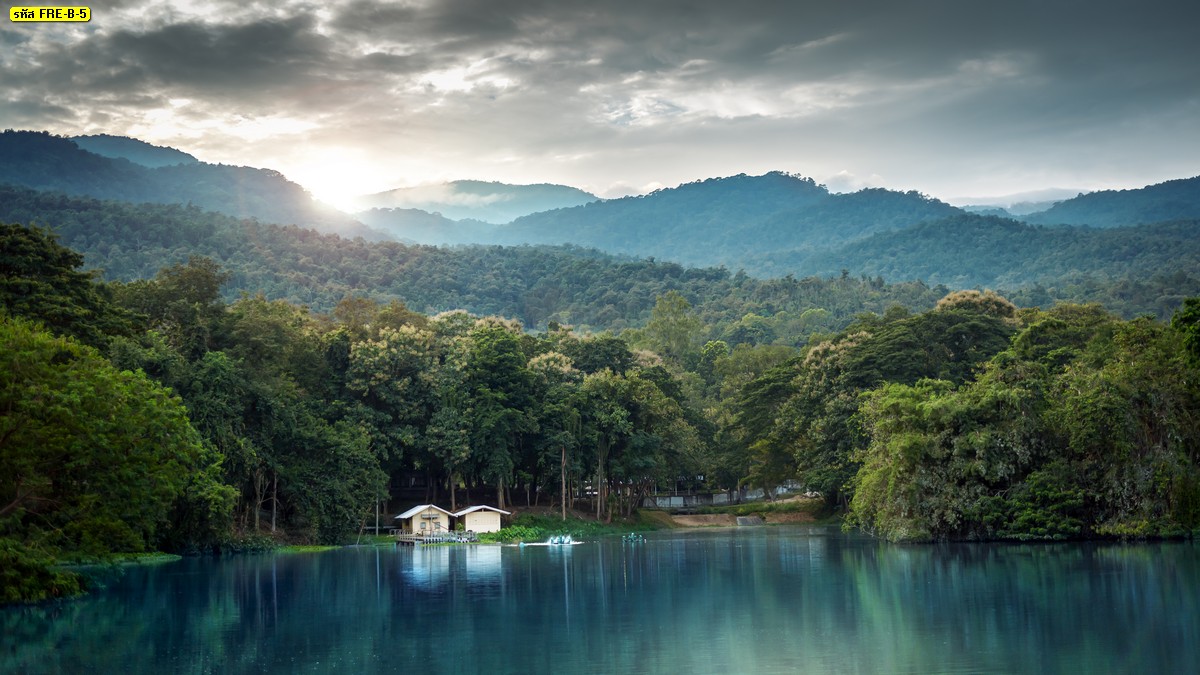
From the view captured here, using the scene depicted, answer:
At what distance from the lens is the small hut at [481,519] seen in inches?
2638

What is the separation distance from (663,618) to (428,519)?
139 feet

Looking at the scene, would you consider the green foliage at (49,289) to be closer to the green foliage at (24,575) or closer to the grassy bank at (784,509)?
the green foliage at (24,575)

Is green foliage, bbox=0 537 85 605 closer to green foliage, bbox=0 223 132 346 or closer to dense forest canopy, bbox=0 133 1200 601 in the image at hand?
dense forest canopy, bbox=0 133 1200 601

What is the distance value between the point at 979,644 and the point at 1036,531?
25.1 m

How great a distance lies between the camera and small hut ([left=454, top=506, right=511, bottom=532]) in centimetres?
6700

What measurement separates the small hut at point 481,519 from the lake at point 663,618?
79.2 ft

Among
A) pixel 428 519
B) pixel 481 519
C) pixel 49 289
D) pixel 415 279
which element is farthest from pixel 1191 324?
pixel 415 279

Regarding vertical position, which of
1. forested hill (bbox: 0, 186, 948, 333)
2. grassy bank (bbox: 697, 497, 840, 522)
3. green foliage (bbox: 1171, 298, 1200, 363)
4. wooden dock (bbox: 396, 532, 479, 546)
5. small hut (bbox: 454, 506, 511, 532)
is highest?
forested hill (bbox: 0, 186, 948, 333)

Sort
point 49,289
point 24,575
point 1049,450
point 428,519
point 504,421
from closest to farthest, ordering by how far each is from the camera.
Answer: point 24,575
point 49,289
point 1049,450
point 428,519
point 504,421

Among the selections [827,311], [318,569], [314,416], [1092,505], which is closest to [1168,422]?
[1092,505]

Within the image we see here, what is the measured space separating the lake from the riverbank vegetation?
2.69 metres

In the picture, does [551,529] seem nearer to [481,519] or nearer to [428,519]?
[481,519]

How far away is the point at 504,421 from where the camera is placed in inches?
2628

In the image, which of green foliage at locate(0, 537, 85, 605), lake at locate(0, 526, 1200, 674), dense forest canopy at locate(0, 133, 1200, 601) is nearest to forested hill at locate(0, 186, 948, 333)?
dense forest canopy at locate(0, 133, 1200, 601)
